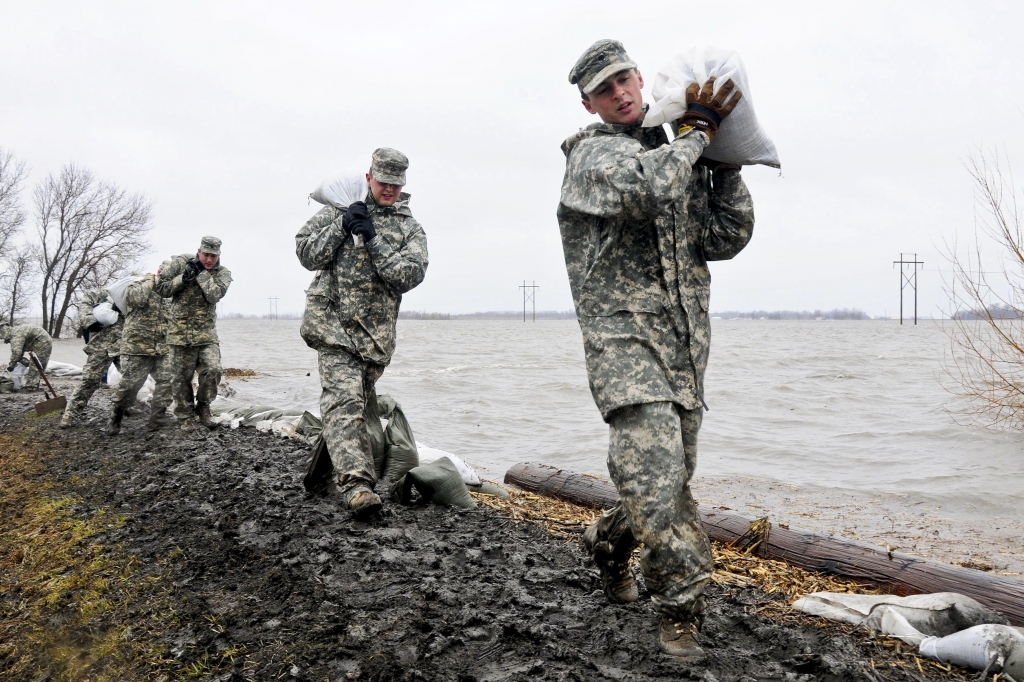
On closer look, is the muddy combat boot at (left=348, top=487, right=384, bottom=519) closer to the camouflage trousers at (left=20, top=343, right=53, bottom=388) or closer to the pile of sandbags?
the pile of sandbags

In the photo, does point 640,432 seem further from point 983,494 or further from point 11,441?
point 11,441

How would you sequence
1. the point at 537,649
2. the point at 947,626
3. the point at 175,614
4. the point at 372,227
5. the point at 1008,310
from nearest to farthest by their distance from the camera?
the point at 537,649 → the point at 947,626 → the point at 175,614 → the point at 372,227 → the point at 1008,310

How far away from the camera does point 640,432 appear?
2822 millimetres

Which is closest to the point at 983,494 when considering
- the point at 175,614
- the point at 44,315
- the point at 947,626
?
the point at 947,626

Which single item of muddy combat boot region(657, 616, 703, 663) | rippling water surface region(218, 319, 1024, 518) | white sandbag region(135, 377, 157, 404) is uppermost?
muddy combat boot region(657, 616, 703, 663)

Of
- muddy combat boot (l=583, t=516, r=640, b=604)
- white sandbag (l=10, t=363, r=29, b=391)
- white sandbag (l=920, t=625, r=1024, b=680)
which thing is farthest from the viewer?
white sandbag (l=10, t=363, r=29, b=391)

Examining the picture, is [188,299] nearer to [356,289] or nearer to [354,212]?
[356,289]

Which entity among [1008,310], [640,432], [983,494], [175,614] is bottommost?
[983,494]

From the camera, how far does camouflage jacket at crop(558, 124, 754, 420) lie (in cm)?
276

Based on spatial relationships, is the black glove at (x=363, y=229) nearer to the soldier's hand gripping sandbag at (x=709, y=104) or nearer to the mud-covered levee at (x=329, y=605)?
the mud-covered levee at (x=329, y=605)

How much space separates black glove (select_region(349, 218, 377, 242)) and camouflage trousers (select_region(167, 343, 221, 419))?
520 centimetres

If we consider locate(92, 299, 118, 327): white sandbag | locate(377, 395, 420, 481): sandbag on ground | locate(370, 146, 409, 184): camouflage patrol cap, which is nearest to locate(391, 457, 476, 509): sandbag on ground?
locate(377, 395, 420, 481): sandbag on ground

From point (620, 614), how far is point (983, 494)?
7921mm

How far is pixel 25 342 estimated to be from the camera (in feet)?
50.8
